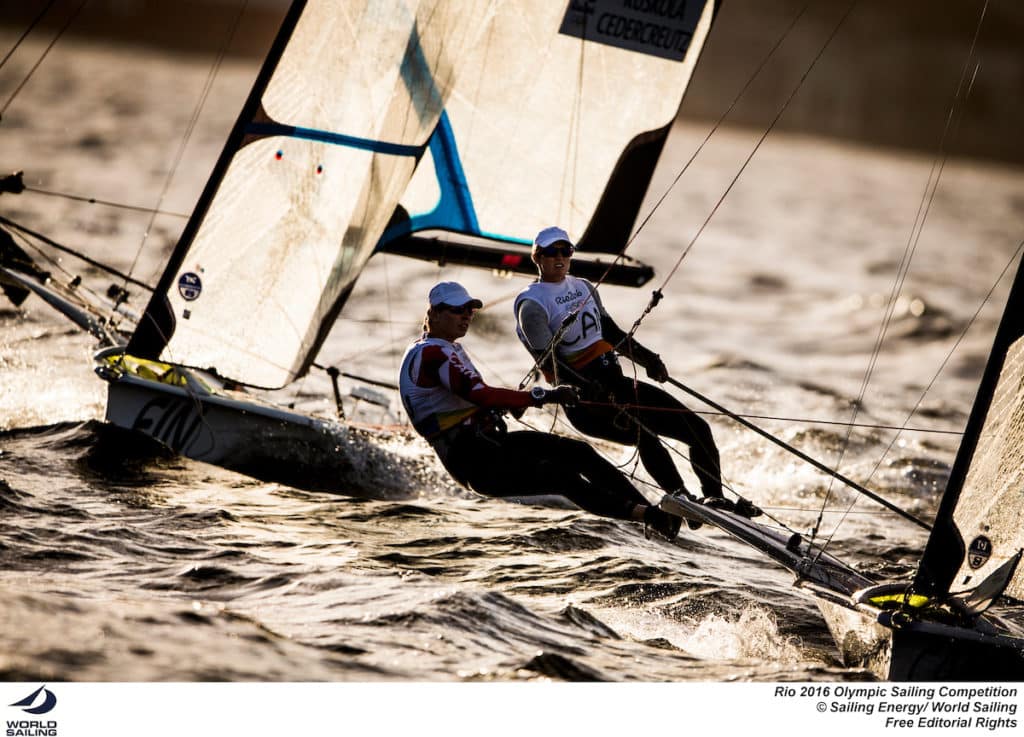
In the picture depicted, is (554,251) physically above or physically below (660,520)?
above

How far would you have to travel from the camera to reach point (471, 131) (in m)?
6.96

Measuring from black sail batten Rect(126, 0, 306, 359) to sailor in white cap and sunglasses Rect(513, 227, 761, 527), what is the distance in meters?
1.56

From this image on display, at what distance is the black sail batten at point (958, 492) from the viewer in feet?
12.7

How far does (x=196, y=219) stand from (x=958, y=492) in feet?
11.1

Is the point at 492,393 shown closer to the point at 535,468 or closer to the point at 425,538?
the point at 535,468

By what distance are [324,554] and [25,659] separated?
5.07ft

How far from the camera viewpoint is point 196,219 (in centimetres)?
577

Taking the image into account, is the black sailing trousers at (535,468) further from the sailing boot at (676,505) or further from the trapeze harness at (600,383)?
the trapeze harness at (600,383)

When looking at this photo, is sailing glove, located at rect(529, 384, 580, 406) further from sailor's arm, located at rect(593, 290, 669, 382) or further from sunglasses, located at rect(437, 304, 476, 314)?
sailor's arm, located at rect(593, 290, 669, 382)

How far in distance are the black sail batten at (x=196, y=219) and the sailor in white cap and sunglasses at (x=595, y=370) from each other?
156 cm

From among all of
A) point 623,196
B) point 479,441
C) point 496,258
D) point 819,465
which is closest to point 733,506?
point 819,465

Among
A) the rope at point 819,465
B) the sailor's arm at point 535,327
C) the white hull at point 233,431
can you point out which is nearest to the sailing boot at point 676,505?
the rope at point 819,465

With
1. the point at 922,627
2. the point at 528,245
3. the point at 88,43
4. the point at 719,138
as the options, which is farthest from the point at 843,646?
the point at 88,43
